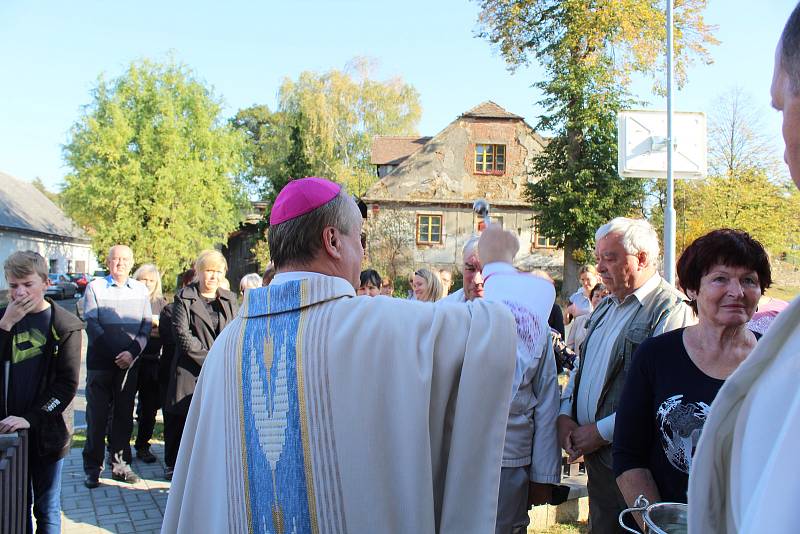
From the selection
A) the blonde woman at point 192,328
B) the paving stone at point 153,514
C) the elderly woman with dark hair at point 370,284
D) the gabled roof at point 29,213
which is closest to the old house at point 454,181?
the gabled roof at point 29,213

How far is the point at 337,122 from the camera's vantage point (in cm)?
3706

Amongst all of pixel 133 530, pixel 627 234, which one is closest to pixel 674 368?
pixel 627 234

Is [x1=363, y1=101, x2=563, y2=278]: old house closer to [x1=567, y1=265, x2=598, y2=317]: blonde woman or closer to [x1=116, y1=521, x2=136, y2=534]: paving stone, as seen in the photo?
[x1=567, y1=265, x2=598, y2=317]: blonde woman

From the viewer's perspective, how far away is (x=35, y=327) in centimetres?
393

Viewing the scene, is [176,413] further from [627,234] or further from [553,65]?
[553,65]

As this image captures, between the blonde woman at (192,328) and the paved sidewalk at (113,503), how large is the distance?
27 cm

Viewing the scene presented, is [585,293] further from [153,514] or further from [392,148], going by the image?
[392,148]

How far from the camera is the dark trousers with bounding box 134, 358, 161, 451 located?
276 inches

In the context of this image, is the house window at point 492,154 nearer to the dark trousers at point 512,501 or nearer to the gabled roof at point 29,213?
the gabled roof at point 29,213

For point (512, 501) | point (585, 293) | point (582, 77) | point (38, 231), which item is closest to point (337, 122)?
point (582, 77)

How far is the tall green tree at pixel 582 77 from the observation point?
23625 millimetres

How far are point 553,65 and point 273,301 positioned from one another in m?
24.9

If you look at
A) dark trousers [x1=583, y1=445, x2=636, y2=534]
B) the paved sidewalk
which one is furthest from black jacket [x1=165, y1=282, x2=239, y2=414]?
dark trousers [x1=583, y1=445, x2=636, y2=534]

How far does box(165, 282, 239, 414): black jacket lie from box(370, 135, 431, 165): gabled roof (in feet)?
101
